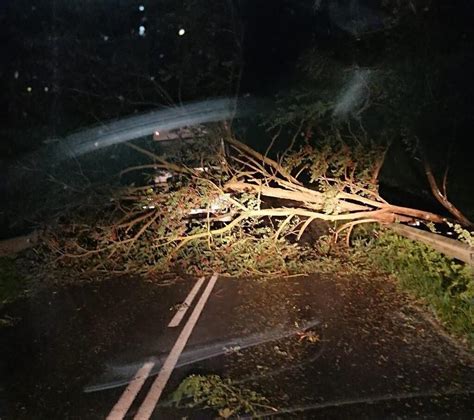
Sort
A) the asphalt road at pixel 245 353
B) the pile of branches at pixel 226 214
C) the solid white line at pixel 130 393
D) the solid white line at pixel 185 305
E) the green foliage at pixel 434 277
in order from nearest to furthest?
the solid white line at pixel 130 393 → the asphalt road at pixel 245 353 → the green foliage at pixel 434 277 → the solid white line at pixel 185 305 → the pile of branches at pixel 226 214

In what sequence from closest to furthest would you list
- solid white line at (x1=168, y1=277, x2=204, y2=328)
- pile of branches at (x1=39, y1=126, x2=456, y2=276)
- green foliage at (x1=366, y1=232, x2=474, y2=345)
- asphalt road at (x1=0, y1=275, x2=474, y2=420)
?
asphalt road at (x1=0, y1=275, x2=474, y2=420)
green foliage at (x1=366, y1=232, x2=474, y2=345)
solid white line at (x1=168, y1=277, x2=204, y2=328)
pile of branches at (x1=39, y1=126, x2=456, y2=276)

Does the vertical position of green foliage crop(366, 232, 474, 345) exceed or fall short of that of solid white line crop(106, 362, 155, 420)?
it falls short

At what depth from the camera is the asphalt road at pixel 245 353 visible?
15.7ft

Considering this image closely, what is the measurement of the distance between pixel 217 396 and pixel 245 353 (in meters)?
1.10

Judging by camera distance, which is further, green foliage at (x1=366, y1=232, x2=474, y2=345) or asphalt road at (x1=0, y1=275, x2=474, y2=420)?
green foliage at (x1=366, y1=232, x2=474, y2=345)

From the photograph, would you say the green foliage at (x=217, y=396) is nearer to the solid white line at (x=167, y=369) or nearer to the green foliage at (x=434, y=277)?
the solid white line at (x=167, y=369)

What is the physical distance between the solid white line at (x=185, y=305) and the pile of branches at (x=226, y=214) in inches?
31.8

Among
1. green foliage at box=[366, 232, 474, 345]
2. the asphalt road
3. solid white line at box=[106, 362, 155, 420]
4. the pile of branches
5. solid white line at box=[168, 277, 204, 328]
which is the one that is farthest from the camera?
the pile of branches

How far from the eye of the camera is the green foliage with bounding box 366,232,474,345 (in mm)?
6312

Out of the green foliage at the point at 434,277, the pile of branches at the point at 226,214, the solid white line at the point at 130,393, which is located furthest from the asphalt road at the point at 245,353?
the pile of branches at the point at 226,214

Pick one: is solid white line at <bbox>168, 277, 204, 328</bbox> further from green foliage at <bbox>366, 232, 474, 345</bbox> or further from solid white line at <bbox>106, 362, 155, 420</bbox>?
green foliage at <bbox>366, 232, 474, 345</bbox>

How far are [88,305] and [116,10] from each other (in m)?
7.24

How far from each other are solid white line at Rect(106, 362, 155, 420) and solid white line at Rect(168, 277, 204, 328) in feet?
4.83

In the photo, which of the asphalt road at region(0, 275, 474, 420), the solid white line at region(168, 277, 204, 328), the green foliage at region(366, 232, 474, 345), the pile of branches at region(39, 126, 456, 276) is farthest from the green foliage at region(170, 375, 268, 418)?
the pile of branches at region(39, 126, 456, 276)
